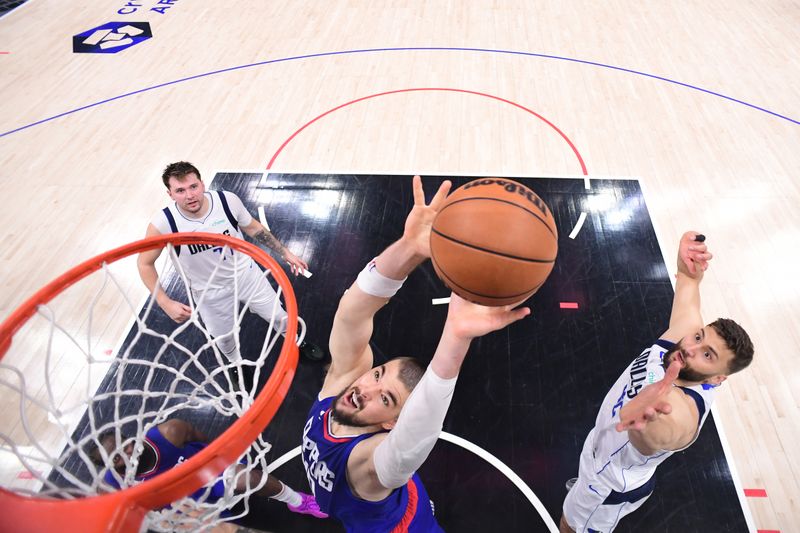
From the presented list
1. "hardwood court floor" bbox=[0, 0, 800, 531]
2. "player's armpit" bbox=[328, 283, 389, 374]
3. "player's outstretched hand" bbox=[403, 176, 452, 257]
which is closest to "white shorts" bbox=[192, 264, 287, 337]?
"hardwood court floor" bbox=[0, 0, 800, 531]

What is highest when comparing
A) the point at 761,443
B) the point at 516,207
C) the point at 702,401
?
the point at 516,207

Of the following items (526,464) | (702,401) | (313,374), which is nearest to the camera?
(702,401)

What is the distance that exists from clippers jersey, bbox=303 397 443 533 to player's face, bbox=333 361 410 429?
8cm

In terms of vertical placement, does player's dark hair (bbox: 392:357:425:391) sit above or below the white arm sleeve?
below

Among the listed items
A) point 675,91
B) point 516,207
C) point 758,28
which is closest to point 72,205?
point 516,207

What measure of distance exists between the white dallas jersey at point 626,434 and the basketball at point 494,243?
1154 millimetres

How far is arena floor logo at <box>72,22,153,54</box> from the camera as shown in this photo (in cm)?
825

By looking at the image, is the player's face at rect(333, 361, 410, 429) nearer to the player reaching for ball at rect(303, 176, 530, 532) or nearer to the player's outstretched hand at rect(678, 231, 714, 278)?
the player reaching for ball at rect(303, 176, 530, 532)

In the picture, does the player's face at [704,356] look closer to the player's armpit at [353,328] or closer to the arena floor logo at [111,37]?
the player's armpit at [353,328]

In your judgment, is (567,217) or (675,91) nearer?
(567,217)

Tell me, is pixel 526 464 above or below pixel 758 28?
below

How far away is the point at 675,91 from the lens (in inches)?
261

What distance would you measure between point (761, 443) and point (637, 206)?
245 cm

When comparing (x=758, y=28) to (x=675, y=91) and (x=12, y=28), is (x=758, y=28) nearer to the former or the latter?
(x=675, y=91)
